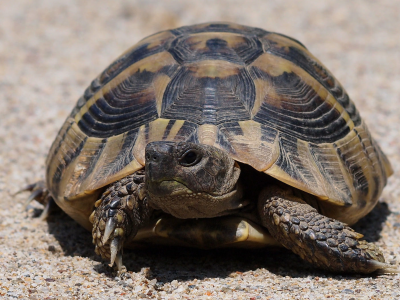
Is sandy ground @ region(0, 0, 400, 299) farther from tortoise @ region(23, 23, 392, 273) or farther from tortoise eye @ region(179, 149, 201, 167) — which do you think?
tortoise eye @ region(179, 149, 201, 167)

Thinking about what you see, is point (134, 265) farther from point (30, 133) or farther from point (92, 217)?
point (30, 133)

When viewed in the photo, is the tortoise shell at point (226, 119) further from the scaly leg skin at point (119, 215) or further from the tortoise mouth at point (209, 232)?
the tortoise mouth at point (209, 232)

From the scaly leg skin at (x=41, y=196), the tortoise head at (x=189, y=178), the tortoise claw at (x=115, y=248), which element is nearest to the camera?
the tortoise head at (x=189, y=178)

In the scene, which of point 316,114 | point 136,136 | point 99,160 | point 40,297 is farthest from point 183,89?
point 40,297

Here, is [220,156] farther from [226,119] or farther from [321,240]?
[321,240]

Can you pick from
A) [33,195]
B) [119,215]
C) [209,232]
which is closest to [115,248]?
[119,215]

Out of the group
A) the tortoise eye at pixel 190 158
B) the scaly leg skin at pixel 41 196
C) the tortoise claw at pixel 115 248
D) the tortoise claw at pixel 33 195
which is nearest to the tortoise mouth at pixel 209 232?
the tortoise claw at pixel 115 248
